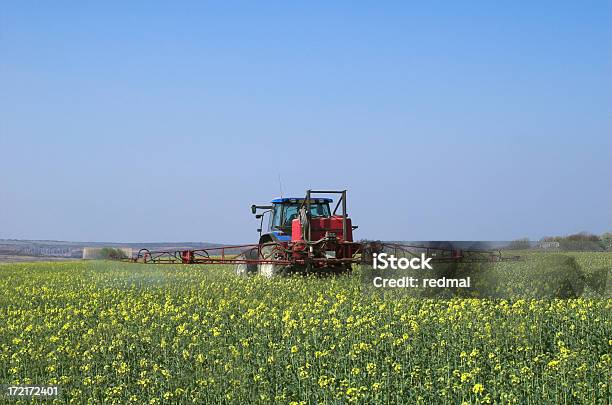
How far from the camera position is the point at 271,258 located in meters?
20.3

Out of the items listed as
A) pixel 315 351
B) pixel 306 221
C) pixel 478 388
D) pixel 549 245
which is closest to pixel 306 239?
pixel 306 221

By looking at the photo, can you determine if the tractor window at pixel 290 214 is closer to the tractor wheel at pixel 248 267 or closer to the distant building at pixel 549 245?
the tractor wheel at pixel 248 267

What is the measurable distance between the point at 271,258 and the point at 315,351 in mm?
10593

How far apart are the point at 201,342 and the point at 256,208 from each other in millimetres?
11538

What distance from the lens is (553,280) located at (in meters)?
15.9

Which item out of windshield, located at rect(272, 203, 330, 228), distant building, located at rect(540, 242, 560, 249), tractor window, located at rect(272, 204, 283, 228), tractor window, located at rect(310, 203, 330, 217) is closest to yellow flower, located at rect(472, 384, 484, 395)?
distant building, located at rect(540, 242, 560, 249)

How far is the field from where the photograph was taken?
784 centimetres

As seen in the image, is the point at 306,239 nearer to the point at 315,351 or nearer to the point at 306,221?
the point at 306,221

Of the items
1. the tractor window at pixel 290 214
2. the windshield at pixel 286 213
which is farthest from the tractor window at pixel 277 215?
the tractor window at pixel 290 214

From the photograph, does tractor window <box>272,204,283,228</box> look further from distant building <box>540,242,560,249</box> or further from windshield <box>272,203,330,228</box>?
distant building <box>540,242,560,249</box>

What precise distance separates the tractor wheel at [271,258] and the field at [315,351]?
4109 millimetres

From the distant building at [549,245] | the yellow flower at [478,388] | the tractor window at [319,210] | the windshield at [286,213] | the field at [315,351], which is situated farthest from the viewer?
the windshield at [286,213]

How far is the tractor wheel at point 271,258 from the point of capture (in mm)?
20014

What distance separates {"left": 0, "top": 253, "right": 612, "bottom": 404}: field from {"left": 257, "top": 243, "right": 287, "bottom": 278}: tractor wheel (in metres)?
4.11
